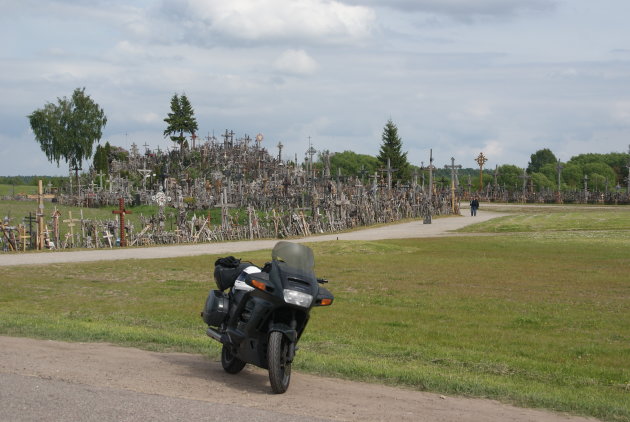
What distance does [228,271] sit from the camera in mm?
10219

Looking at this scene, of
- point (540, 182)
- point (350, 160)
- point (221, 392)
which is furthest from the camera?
point (350, 160)

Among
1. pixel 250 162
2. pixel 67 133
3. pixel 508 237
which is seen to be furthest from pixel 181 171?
pixel 508 237

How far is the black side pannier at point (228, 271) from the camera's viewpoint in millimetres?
10148

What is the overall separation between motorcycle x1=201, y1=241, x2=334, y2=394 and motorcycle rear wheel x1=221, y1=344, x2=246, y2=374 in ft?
0.13

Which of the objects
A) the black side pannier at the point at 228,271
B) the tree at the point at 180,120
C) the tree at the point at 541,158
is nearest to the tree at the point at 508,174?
the tree at the point at 541,158

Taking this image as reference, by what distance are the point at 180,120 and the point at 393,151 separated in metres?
28.7

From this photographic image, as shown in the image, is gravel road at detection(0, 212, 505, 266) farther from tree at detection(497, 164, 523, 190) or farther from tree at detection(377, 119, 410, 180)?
tree at detection(497, 164, 523, 190)

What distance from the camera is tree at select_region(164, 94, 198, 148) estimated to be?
8775 centimetres

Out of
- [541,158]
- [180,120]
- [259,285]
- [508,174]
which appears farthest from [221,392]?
[541,158]

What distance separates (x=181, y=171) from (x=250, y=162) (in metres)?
6.89

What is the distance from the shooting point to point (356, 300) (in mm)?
20188

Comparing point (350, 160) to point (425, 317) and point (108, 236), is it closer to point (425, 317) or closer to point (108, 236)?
point (108, 236)

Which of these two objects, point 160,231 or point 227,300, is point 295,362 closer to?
point 227,300

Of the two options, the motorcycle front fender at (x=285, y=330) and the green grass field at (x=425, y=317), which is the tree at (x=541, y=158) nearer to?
the green grass field at (x=425, y=317)
